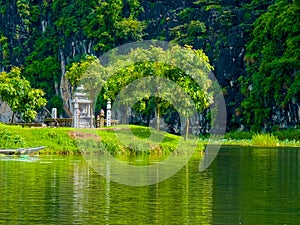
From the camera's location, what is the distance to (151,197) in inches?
1165

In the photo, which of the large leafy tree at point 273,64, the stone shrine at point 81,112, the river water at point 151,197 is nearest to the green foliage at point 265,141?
the large leafy tree at point 273,64

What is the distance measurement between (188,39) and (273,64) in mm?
18094

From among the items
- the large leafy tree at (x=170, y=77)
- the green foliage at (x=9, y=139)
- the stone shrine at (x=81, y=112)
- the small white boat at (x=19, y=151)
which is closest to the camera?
the small white boat at (x=19, y=151)

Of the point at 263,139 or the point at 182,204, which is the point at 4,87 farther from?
the point at 182,204

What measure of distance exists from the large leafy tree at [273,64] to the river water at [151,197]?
142ft

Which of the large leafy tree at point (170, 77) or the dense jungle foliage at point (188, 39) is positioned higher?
the dense jungle foliage at point (188, 39)

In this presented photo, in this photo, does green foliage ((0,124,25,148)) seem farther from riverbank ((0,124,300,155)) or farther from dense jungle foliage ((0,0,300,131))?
dense jungle foliage ((0,0,300,131))

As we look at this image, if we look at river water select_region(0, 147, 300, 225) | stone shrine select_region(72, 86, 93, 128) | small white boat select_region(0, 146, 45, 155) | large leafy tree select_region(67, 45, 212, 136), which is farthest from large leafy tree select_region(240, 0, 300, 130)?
river water select_region(0, 147, 300, 225)

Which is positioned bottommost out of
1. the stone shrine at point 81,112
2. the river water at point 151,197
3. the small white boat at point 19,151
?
the river water at point 151,197

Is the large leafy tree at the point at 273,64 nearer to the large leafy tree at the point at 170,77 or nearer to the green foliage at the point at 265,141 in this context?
the green foliage at the point at 265,141

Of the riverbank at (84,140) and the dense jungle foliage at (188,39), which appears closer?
the riverbank at (84,140)

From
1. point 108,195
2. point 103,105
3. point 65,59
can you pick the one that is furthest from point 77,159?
point 65,59

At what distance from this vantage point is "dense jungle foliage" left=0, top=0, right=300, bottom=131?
87.6 m

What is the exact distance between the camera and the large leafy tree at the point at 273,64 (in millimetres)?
85938
